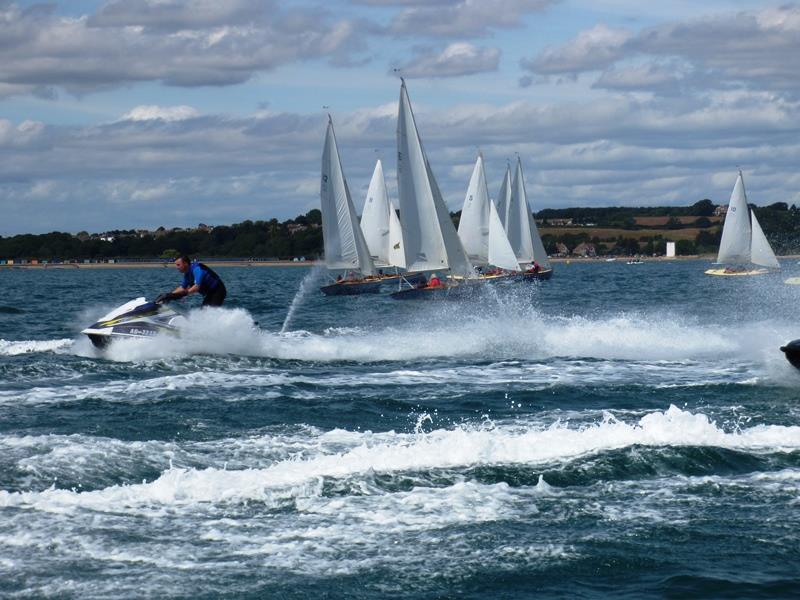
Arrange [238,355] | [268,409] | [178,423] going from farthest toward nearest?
[238,355] < [268,409] < [178,423]

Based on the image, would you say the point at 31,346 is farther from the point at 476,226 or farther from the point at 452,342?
the point at 476,226

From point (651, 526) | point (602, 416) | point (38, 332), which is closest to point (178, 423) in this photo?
point (602, 416)

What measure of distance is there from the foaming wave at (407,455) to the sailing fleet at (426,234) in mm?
35756

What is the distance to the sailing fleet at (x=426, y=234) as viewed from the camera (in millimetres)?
51125

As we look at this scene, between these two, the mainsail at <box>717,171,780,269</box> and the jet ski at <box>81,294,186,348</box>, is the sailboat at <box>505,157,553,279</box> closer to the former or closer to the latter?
the mainsail at <box>717,171,780,269</box>

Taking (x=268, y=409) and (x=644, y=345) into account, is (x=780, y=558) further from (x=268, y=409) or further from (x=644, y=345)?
(x=644, y=345)

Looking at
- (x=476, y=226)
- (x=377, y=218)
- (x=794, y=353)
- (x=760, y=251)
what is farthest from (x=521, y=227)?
(x=794, y=353)

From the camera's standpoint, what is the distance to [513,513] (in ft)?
36.4

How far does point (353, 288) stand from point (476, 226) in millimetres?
11917

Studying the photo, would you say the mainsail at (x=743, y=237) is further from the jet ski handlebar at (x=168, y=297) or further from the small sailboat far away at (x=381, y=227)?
the jet ski handlebar at (x=168, y=297)

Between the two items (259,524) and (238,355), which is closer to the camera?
(259,524)

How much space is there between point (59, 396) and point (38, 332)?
14.3m

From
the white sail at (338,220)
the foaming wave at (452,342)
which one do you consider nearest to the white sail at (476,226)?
the white sail at (338,220)

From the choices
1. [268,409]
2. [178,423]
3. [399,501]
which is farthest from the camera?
[268,409]
